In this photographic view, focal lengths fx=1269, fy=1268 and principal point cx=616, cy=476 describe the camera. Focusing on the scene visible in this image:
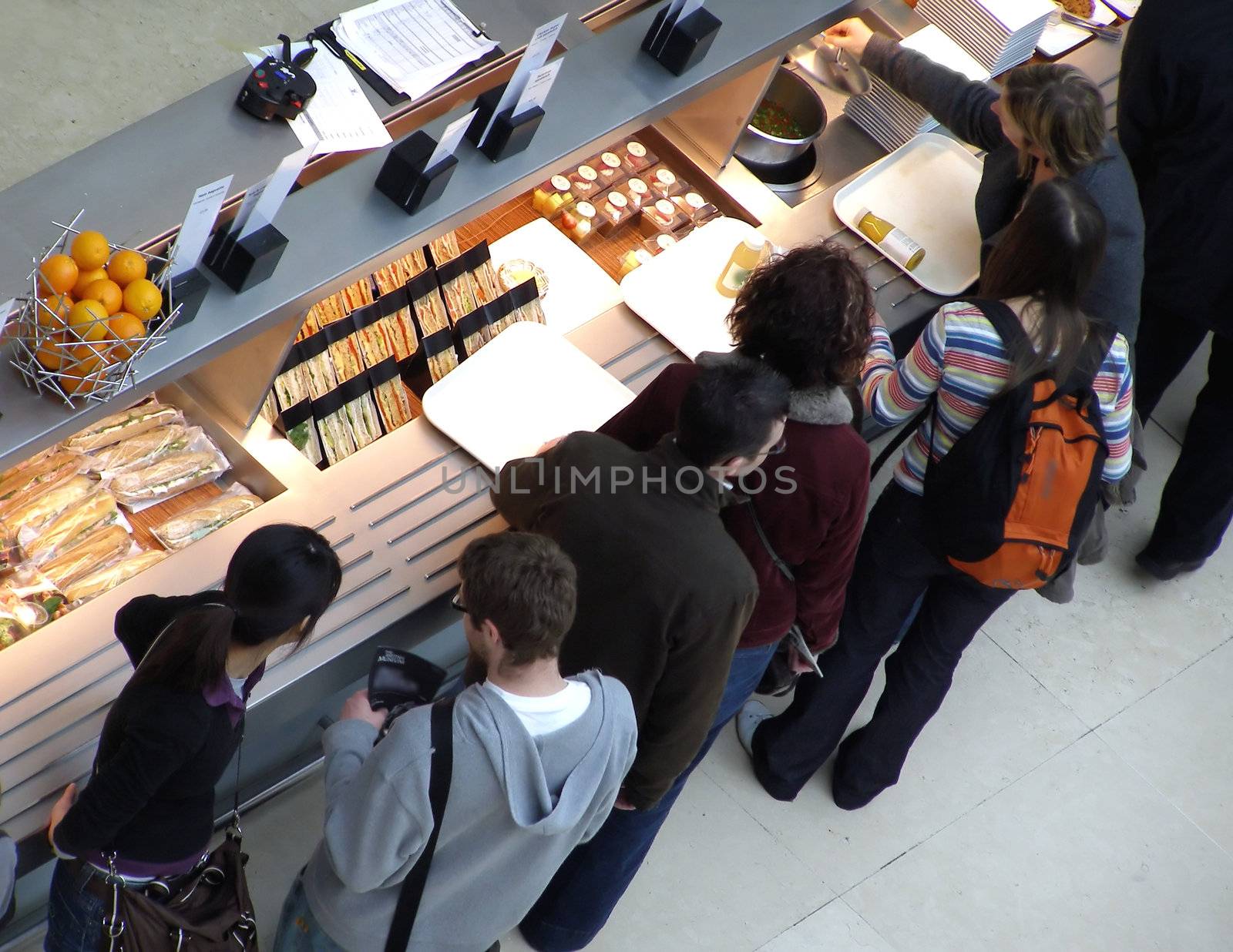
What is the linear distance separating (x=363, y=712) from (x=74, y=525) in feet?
3.23

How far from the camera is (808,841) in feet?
12.2

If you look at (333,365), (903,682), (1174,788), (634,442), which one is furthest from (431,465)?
(1174,788)

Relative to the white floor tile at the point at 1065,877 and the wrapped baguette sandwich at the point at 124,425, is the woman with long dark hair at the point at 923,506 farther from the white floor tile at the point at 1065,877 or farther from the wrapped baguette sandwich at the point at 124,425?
the wrapped baguette sandwich at the point at 124,425

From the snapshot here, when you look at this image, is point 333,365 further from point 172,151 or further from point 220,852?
point 220,852

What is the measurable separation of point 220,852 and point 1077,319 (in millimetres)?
2055

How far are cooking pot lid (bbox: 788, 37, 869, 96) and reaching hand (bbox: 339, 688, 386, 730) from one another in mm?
2476

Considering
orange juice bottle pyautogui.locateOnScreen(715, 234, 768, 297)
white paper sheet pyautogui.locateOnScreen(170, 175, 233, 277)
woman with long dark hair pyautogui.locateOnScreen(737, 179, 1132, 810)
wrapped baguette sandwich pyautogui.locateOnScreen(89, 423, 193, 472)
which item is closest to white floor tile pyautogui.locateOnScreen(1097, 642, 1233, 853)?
woman with long dark hair pyautogui.locateOnScreen(737, 179, 1132, 810)

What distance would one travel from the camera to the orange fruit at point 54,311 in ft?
6.82

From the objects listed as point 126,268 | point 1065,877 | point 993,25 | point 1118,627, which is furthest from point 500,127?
point 1118,627

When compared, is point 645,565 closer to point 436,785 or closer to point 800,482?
point 800,482

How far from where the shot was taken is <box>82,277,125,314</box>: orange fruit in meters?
2.10

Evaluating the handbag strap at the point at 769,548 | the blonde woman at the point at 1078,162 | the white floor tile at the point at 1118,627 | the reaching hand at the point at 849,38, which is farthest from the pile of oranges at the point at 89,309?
the white floor tile at the point at 1118,627

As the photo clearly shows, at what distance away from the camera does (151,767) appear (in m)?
2.05

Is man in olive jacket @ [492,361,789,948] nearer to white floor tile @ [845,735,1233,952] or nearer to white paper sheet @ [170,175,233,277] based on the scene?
white paper sheet @ [170,175,233,277]
